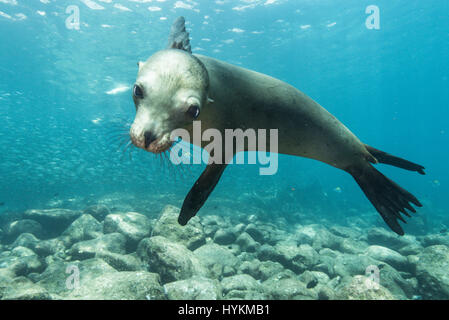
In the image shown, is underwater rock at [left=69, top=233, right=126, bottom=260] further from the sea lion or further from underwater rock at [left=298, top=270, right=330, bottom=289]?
the sea lion

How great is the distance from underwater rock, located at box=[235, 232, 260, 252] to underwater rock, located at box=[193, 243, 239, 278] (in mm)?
1119

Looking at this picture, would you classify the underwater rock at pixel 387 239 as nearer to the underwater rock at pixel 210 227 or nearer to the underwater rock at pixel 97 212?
the underwater rock at pixel 210 227

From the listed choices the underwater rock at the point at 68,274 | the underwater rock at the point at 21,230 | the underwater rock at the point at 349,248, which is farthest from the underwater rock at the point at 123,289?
the underwater rock at the point at 349,248

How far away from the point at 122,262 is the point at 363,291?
4444 mm

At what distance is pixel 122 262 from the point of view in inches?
207

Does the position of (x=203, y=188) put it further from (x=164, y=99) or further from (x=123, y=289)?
(x=123, y=289)

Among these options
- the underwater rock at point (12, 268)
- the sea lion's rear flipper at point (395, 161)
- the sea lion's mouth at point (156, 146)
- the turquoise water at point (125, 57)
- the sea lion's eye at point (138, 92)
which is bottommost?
the underwater rock at point (12, 268)

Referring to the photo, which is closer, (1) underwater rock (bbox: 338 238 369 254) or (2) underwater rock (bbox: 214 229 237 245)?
(2) underwater rock (bbox: 214 229 237 245)

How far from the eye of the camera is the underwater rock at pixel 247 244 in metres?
7.59

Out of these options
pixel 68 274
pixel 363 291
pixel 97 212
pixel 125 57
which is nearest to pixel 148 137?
pixel 363 291

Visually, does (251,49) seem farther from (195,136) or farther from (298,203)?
(195,136)

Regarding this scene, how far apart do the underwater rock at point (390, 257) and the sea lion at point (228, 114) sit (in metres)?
5.27

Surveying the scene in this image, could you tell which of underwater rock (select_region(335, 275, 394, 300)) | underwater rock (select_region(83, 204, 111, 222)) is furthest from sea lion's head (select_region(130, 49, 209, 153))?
underwater rock (select_region(83, 204, 111, 222))

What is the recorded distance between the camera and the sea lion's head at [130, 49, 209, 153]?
136 cm
